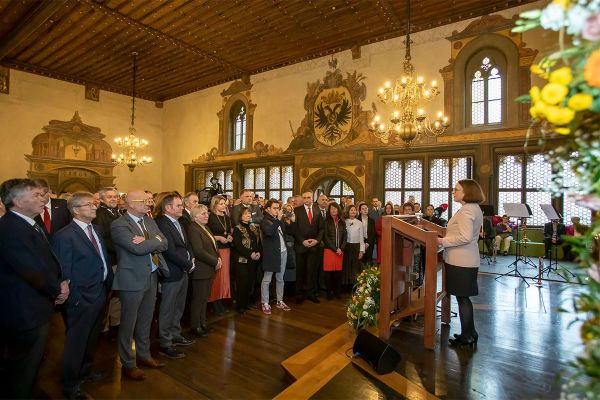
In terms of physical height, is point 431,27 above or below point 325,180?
above

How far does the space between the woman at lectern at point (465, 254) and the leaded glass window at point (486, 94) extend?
612 cm

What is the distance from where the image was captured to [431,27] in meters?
8.66

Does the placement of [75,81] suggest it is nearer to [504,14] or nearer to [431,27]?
[431,27]

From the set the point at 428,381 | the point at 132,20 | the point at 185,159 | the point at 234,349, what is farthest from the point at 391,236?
the point at 185,159

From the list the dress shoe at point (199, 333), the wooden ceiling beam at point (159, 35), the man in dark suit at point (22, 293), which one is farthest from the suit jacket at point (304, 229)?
the wooden ceiling beam at point (159, 35)

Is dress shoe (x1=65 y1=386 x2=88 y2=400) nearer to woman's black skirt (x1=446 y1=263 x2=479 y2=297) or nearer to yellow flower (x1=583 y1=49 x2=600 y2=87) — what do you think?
woman's black skirt (x1=446 y1=263 x2=479 y2=297)

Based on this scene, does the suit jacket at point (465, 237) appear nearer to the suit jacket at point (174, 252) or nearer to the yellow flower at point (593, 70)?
the yellow flower at point (593, 70)

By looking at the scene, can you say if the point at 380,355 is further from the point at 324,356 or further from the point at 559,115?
the point at 559,115

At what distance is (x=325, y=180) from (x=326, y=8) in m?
4.63

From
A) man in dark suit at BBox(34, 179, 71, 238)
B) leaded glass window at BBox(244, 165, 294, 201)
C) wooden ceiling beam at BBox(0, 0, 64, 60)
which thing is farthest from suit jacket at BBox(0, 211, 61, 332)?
leaded glass window at BBox(244, 165, 294, 201)

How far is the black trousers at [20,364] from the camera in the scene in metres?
2.03

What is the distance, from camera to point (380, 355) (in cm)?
247

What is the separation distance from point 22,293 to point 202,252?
63.9 inches

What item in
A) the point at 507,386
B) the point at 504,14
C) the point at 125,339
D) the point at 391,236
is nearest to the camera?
the point at 507,386
